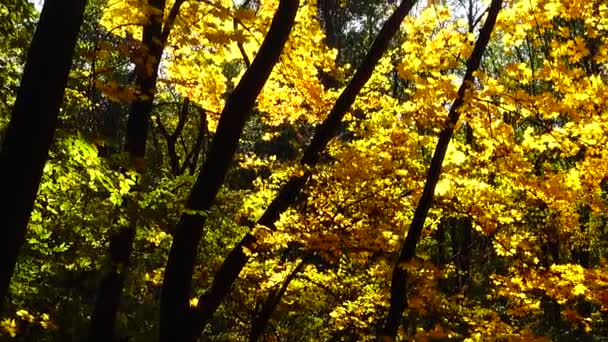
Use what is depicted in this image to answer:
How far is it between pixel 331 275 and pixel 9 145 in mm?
8029

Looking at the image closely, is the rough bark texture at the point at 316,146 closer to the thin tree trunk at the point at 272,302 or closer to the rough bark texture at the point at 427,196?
the rough bark texture at the point at 427,196

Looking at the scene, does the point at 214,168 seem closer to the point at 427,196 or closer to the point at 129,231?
the point at 427,196

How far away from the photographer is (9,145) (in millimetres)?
3701

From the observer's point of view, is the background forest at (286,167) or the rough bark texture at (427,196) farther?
the rough bark texture at (427,196)

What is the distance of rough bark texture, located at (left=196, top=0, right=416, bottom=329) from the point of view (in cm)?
587

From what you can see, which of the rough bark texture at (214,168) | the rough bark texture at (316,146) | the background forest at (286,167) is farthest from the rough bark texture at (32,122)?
the rough bark texture at (316,146)

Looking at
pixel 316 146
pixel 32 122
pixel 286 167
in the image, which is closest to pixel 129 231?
pixel 286 167

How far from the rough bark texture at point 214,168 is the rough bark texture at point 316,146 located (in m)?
0.48

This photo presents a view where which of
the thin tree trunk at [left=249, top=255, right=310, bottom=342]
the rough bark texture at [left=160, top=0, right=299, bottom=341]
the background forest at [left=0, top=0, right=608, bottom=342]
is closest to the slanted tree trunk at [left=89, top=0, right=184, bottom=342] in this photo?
the background forest at [left=0, top=0, right=608, bottom=342]

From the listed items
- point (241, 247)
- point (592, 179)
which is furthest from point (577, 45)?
point (241, 247)

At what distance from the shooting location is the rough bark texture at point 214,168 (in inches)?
189

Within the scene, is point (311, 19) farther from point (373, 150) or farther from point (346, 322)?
point (346, 322)

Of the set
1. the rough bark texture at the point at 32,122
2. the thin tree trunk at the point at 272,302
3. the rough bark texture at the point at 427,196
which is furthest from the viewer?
the thin tree trunk at the point at 272,302

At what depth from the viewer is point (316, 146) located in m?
6.66
